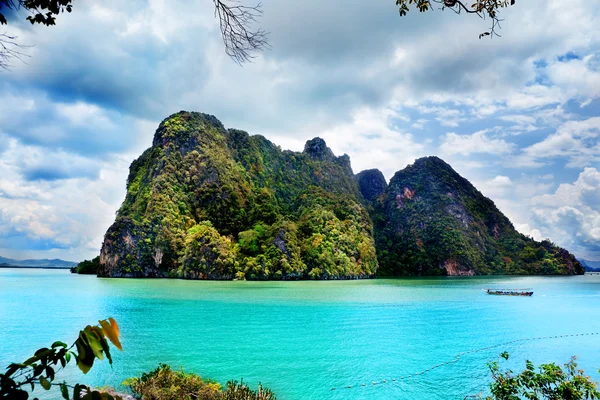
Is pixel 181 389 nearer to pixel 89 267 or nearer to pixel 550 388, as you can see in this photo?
pixel 550 388

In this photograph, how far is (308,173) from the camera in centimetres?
12162

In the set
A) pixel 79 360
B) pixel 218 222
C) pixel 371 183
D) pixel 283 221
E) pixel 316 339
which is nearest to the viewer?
pixel 79 360

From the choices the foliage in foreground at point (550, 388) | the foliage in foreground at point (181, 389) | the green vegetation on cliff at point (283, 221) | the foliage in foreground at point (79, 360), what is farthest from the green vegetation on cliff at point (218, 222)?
the foliage in foreground at point (79, 360)

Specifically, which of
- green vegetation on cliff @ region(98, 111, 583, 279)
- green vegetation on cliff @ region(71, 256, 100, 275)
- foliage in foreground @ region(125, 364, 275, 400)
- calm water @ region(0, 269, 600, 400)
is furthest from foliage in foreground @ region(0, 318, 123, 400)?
green vegetation on cliff @ region(71, 256, 100, 275)

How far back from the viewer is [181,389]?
309 inches

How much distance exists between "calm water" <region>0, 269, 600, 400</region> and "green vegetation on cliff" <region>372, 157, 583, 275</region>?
66.6m

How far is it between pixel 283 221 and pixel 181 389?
60.2 m

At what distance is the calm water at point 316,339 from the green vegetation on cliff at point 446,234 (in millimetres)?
66609

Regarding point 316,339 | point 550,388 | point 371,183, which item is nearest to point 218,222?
point 316,339

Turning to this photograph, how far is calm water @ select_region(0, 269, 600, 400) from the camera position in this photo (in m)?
10.6

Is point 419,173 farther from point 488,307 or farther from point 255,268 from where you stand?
point 488,307

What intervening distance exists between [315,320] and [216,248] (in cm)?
4394

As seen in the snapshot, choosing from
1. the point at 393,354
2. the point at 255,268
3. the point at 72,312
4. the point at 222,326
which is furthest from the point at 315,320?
the point at 255,268

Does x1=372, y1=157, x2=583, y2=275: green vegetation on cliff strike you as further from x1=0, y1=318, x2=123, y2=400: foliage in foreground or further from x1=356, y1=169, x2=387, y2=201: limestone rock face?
x1=0, y1=318, x2=123, y2=400: foliage in foreground
